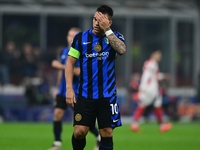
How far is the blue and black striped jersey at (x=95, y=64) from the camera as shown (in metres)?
6.57

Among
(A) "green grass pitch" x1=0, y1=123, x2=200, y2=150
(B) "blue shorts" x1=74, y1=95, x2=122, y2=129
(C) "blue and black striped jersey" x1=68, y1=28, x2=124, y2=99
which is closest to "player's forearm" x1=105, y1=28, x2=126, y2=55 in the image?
(C) "blue and black striped jersey" x1=68, y1=28, x2=124, y2=99

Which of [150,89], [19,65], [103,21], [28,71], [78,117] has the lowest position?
[150,89]

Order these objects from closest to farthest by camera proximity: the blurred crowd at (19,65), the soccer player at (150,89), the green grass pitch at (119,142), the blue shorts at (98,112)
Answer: the blue shorts at (98,112), the green grass pitch at (119,142), the soccer player at (150,89), the blurred crowd at (19,65)

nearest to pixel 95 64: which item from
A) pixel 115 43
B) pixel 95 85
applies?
pixel 95 85

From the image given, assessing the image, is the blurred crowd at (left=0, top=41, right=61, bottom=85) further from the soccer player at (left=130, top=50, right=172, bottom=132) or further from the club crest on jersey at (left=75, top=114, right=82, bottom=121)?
the club crest on jersey at (left=75, top=114, right=82, bottom=121)

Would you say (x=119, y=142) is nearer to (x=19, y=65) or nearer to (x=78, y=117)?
(x=78, y=117)

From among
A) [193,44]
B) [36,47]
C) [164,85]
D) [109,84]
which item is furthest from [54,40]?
[109,84]

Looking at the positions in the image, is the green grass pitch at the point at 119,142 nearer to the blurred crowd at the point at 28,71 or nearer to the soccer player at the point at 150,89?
the soccer player at the point at 150,89

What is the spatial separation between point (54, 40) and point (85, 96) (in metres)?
15.9

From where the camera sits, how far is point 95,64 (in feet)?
21.5

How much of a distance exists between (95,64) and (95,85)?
0.86ft

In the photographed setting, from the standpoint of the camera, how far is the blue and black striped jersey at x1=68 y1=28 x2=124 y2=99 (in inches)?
259

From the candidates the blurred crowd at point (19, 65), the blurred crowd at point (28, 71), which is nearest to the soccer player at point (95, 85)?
the blurred crowd at point (28, 71)

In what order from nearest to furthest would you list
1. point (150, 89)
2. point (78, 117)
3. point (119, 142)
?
point (78, 117)
point (119, 142)
point (150, 89)
